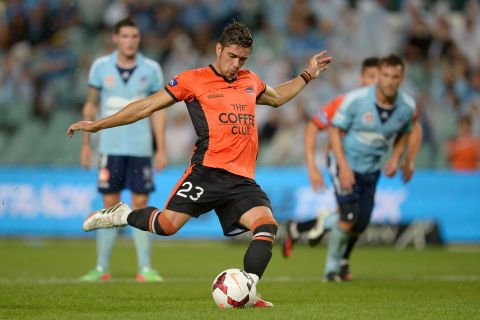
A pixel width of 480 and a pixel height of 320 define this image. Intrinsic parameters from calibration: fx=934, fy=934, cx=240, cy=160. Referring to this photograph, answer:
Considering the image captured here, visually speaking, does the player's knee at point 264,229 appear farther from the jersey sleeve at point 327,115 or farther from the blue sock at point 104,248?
the blue sock at point 104,248

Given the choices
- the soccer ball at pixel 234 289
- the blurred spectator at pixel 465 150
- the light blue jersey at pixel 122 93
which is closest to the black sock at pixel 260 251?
the soccer ball at pixel 234 289

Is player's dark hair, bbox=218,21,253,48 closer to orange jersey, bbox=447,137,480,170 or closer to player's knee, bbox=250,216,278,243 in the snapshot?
player's knee, bbox=250,216,278,243

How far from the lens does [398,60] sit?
980cm

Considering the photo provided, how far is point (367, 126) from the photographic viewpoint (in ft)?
33.7

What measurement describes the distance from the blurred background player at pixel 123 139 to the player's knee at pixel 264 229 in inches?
129

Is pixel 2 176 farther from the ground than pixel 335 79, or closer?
closer

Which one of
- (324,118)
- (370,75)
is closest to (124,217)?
(324,118)

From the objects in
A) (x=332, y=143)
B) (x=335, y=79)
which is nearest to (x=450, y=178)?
(x=335, y=79)

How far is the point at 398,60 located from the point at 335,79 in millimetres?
10115

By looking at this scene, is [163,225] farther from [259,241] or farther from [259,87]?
[259,87]

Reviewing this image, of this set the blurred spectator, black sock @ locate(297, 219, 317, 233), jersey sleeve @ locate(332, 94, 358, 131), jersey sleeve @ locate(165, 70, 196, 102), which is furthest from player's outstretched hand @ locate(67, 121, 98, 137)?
the blurred spectator

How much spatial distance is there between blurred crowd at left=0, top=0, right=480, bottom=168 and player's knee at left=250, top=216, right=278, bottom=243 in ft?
39.8

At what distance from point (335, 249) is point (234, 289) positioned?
3647mm

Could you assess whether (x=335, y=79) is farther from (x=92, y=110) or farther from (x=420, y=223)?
(x=92, y=110)
